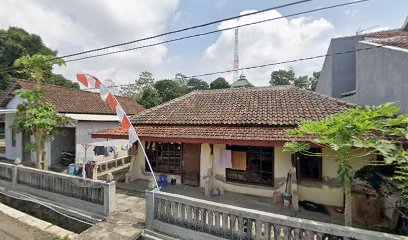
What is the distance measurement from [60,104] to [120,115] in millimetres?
9430

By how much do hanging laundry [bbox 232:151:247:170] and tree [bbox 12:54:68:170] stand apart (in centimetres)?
760

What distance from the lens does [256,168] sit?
8836mm

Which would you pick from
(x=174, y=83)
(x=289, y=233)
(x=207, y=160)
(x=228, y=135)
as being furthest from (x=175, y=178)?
(x=174, y=83)

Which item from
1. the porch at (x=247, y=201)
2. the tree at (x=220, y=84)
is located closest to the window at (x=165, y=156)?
the porch at (x=247, y=201)

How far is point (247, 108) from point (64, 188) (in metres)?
8.07

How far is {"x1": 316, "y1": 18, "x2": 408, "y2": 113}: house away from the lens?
287 inches

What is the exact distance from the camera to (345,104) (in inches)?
355

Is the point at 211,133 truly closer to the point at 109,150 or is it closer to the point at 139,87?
the point at 109,150

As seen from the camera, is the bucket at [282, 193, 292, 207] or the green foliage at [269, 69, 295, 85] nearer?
the bucket at [282, 193, 292, 207]

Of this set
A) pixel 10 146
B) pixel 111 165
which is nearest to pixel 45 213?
pixel 111 165

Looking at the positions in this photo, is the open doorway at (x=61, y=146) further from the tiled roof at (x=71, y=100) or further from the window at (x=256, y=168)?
the window at (x=256, y=168)

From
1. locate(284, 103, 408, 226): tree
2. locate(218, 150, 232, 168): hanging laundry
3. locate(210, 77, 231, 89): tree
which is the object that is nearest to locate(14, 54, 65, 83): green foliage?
locate(218, 150, 232, 168): hanging laundry

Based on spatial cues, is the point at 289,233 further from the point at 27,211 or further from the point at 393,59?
the point at 27,211

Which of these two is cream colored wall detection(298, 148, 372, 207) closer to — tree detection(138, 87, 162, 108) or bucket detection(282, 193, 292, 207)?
bucket detection(282, 193, 292, 207)
